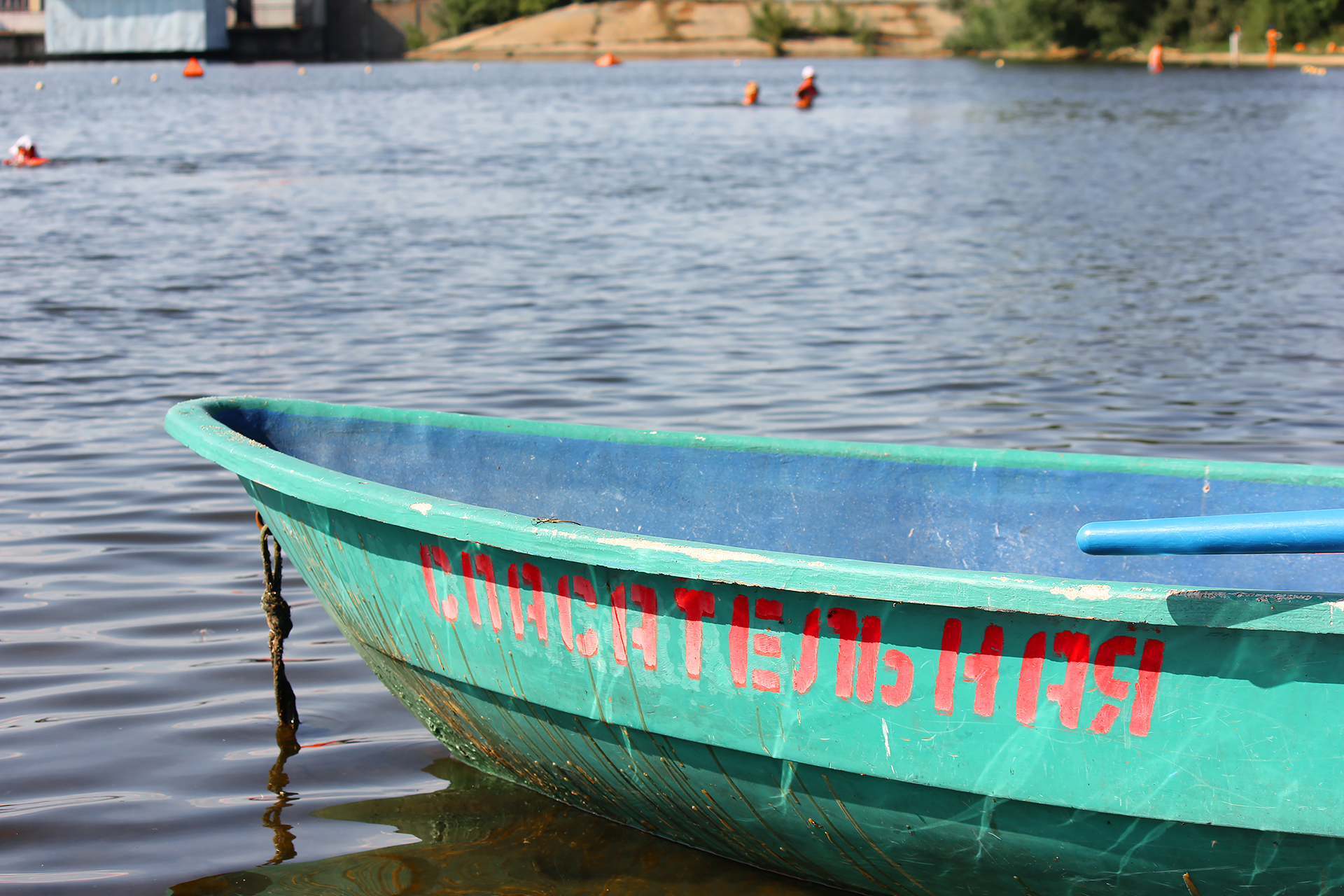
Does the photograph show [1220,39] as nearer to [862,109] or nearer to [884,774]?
[862,109]

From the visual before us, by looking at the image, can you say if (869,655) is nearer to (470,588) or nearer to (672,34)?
(470,588)

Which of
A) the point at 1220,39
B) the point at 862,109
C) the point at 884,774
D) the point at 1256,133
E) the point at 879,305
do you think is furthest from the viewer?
the point at 1220,39

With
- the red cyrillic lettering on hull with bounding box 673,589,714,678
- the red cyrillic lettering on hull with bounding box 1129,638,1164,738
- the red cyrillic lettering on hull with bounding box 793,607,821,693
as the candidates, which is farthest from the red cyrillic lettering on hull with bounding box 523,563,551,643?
the red cyrillic lettering on hull with bounding box 1129,638,1164,738

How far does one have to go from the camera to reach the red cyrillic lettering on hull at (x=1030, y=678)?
2.47 meters

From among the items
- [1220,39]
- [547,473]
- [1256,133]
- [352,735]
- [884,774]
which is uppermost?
[1220,39]

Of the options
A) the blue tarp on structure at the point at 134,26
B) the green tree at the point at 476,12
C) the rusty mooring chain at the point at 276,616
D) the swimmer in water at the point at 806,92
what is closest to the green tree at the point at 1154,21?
the swimmer in water at the point at 806,92

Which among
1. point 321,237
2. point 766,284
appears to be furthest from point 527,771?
point 321,237

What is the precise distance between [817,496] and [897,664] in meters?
1.31

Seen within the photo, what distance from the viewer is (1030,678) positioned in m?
2.50

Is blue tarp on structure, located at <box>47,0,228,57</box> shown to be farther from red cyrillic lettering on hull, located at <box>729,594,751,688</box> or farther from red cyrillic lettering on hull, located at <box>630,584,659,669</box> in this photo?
red cyrillic lettering on hull, located at <box>729,594,751,688</box>

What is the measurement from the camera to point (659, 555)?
8.59 feet

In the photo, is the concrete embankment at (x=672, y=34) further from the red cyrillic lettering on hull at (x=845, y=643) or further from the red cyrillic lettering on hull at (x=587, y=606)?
the red cyrillic lettering on hull at (x=845, y=643)

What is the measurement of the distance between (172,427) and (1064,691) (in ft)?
7.95

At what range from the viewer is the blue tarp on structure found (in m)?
89.2
